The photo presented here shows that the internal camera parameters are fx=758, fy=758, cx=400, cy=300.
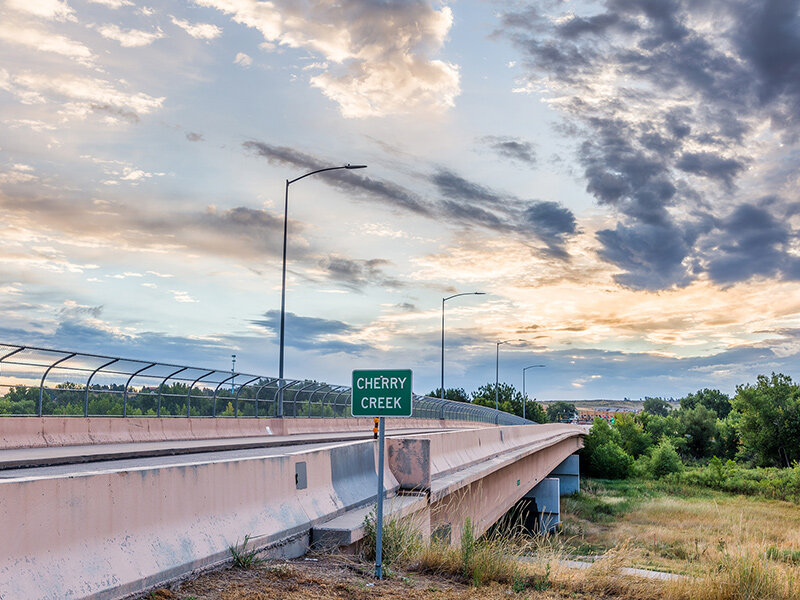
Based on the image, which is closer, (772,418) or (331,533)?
(331,533)

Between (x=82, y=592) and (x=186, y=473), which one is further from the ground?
(x=186, y=473)

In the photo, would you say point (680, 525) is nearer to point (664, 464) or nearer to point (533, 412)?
point (664, 464)

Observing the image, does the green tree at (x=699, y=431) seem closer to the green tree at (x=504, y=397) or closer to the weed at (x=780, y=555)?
the green tree at (x=504, y=397)

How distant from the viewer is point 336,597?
266 inches

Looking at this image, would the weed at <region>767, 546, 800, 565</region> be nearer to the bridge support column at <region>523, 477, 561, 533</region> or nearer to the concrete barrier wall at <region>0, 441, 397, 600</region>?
the concrete barrier wall at <region>0, 441, 397, 600</region>

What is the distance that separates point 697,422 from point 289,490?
137m

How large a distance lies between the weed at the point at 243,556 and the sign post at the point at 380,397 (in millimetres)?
1418

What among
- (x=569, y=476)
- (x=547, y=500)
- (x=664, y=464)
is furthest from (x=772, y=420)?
(x=547, y=500)

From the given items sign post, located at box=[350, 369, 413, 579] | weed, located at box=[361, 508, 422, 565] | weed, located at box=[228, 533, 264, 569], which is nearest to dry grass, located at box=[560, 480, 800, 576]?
weed, located at box=[361, 508, 422, 565]

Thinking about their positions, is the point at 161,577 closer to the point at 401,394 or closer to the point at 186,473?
the point at 186,473

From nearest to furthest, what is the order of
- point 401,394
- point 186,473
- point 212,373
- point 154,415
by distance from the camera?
1. point 186,473
2. point 401,394
3. point 154,415
4. point 212,373

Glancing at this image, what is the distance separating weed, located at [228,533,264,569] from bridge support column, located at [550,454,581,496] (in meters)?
66.6

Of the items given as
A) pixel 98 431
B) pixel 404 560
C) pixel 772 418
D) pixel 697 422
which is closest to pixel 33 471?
pixel 404 560

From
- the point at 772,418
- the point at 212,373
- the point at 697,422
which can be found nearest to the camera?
the point at 212,373
